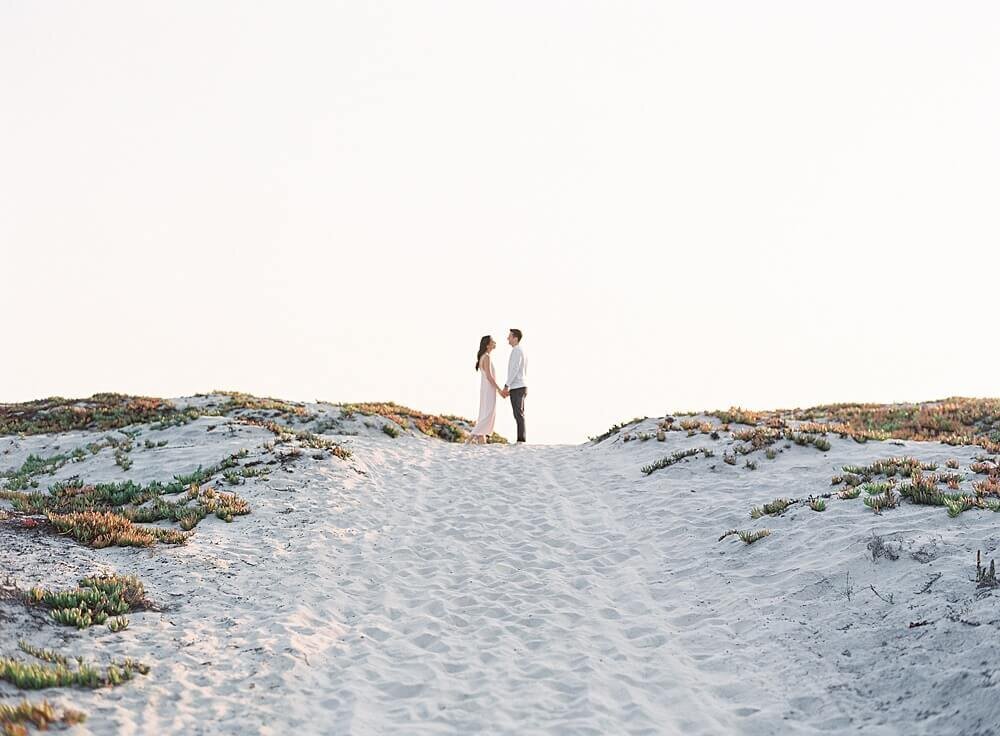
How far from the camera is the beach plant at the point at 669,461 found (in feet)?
61.4

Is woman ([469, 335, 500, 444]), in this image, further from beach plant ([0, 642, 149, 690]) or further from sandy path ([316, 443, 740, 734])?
beach plant ([0, 642, 149, 690])

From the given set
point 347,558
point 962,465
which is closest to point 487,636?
point 347,558

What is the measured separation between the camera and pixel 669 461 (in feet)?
62.1

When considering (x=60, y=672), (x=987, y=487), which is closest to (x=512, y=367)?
(x=987, y=487)

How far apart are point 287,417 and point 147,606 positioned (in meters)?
18.7

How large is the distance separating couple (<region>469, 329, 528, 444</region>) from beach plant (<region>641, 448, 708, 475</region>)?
9.61 meters

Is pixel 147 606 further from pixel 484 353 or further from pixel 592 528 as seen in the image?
pixel 484 353

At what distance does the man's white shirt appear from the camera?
2814 centimetres

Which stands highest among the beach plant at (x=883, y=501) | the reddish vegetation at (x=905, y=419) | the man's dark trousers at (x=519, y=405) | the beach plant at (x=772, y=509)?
the man's dark trousers at (x=519, y=405)

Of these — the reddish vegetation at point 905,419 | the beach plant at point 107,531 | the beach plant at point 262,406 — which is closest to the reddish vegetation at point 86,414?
the beach plant at point 262,406

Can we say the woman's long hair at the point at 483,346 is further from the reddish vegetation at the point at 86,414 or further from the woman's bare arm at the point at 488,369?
the reddish vegetation at the point at 86,414

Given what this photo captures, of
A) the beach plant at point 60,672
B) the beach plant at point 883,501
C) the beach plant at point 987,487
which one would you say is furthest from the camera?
the beach plant at point 883,501

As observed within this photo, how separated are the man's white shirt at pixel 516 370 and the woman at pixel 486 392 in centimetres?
62

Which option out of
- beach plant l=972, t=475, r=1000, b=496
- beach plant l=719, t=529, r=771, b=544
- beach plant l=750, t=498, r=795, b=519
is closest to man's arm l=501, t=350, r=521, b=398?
beach plant l=750, t=498, r=795, b=519
